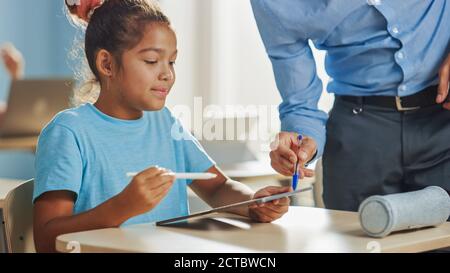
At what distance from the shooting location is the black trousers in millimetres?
1321

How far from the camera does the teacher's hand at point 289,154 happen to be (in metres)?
1.21

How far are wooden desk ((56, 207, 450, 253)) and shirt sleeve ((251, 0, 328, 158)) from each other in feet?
0.78

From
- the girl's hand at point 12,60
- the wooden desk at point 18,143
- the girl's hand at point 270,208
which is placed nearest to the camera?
the girl's hand at point 270,208

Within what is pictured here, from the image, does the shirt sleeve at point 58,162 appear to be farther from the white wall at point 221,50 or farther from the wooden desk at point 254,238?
the white wall at point 221,50

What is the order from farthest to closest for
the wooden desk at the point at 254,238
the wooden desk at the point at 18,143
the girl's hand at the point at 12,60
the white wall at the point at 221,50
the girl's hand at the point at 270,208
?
the girl's hand at the point at 12,60
the white wall at the point at 221,50
the wooden desk at the point at 18,143
the girl's hand at the point at 270,208
the wooden desk at the point at 254,238

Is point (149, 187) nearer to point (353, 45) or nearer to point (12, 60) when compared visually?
point (353, 45)

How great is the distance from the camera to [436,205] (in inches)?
43.2

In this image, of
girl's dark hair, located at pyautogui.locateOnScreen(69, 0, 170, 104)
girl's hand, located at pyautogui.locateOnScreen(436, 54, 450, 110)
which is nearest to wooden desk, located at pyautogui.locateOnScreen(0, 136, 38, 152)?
girl's dark hair, located at pyautogui.locateOnScreen(69, 0, 170, 104)

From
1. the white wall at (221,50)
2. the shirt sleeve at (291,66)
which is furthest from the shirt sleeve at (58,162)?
the white wall at (221,50)

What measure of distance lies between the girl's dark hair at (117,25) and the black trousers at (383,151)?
0.36 m

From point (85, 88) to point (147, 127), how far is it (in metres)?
0.14

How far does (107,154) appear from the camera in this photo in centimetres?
134

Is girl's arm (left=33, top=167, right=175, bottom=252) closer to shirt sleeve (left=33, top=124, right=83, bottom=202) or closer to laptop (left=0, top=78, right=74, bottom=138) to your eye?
shirt sleeve (left=33, top=124, right=83, bottom=202)
